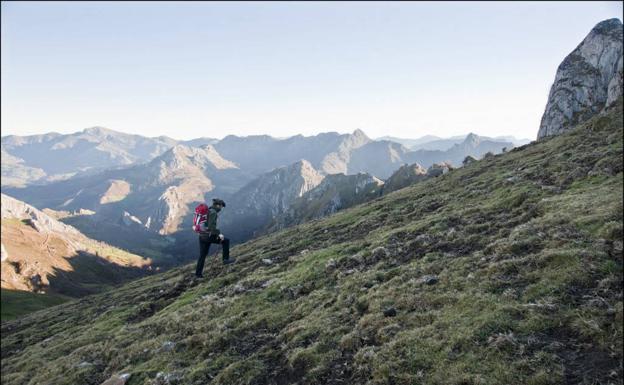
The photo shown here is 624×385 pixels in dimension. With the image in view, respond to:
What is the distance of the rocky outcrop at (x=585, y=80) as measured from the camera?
9575 centimetres

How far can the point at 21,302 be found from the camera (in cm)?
15388

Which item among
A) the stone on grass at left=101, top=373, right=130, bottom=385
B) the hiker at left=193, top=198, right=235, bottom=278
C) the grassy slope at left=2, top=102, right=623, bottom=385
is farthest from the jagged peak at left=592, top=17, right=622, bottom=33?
the stone on grass at left=101, top=373, right=130, bottom=385

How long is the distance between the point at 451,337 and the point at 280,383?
20.8 feet

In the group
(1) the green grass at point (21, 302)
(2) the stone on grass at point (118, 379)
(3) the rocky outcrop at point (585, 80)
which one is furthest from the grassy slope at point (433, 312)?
(1) the green grass at point (21, 302)

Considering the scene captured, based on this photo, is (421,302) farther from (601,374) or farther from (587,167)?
(587,167)

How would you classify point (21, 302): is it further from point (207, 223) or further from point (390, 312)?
point (390, 312)

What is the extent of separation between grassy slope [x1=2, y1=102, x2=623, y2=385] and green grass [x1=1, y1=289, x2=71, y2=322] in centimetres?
13763

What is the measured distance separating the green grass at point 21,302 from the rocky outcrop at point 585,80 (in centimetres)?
18059

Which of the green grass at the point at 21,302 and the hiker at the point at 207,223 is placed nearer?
the hiker at the point at 207,223

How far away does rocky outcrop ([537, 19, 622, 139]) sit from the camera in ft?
314

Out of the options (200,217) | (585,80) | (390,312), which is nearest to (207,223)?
(200,217)

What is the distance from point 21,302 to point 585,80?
209432 mm

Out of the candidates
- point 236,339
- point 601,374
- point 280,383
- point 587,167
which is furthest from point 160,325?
point 587,167

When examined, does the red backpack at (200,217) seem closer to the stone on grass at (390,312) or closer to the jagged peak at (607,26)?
the stone on grass at (390,312)
